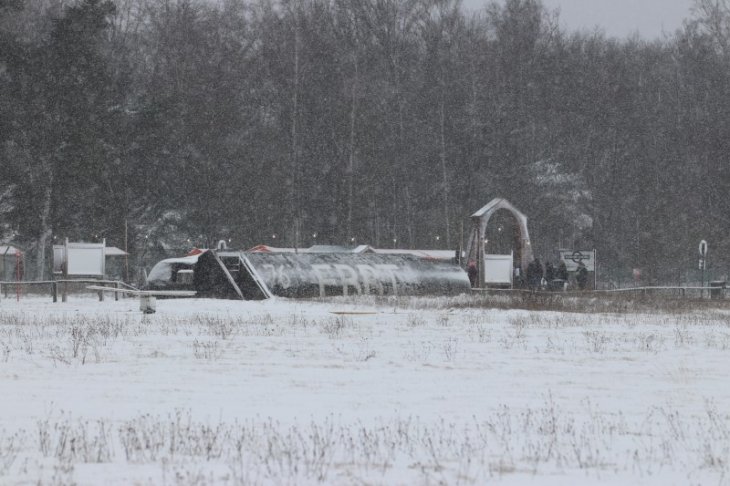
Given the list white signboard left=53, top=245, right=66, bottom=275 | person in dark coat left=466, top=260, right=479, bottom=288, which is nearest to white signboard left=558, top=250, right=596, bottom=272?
person in dark coat left=466, top=260, right=479, bottom=288

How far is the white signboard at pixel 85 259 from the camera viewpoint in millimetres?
39906

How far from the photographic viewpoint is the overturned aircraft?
3753 cm

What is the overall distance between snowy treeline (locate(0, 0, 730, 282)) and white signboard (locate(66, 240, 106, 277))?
20389 mm

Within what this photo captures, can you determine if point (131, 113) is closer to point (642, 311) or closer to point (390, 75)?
point (390, 75)

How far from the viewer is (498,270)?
48469 millimetres

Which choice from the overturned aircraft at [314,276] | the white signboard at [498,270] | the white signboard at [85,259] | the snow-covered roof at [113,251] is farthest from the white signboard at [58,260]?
the white signboard at [498,270]

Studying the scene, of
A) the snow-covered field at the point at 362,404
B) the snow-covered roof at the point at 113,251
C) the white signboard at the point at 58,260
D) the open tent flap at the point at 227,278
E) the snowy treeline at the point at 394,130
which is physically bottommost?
the snow-covered field at the point at 362,404

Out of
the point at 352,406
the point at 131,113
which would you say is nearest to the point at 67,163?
the point at 131,113

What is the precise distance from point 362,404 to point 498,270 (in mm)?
36368

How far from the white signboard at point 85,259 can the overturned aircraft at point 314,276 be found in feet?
9.71

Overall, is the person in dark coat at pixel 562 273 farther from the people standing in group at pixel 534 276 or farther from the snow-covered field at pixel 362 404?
the snow-covered field at pixel 362 404

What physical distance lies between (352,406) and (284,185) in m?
56.6

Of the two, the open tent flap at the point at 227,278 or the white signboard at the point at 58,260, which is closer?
the open tent flap at the point at 227,278

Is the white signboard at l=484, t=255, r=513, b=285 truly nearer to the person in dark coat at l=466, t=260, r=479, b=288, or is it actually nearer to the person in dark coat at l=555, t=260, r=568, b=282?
the person in dark coat at l=466, t=260, r=479, b=288
